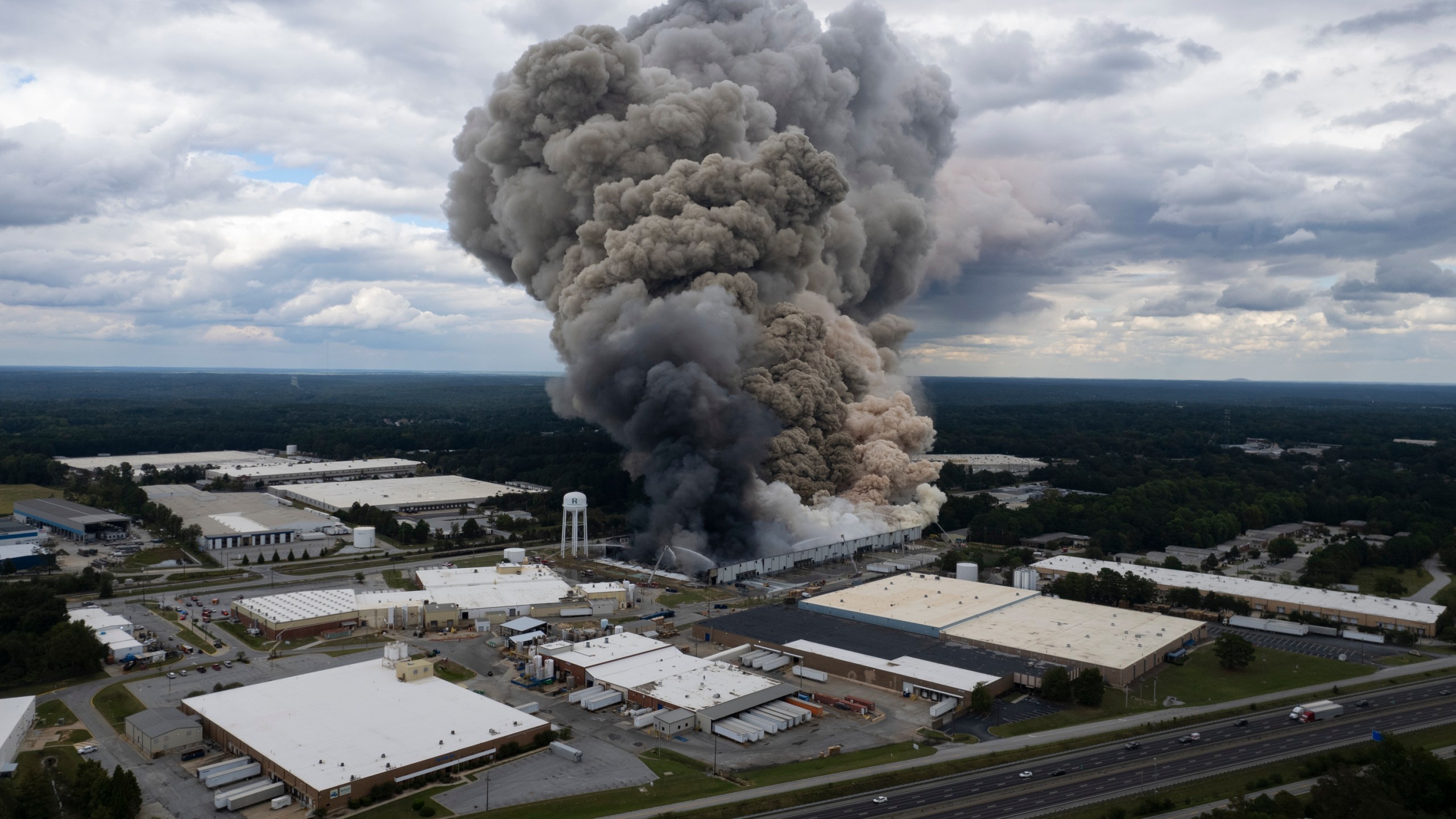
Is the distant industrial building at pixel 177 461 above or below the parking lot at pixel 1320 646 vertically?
above

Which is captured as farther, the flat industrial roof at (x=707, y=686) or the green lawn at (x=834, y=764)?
the flat industrial roof at (x=707, y=686)

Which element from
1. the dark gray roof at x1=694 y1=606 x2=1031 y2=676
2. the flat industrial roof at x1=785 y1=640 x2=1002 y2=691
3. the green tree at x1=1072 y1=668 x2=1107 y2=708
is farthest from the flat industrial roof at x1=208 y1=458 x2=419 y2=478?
the green tree at x1=1072 y1=668 x2=1107 y2=708

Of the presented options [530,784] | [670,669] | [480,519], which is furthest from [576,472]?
[530,784]

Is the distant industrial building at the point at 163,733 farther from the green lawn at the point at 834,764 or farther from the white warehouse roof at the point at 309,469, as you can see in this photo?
the white warehouse roof at the point at 309,469

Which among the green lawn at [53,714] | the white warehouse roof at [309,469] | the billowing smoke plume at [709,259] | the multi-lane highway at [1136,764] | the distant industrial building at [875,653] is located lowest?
the multi-lane highway at [1136,764]

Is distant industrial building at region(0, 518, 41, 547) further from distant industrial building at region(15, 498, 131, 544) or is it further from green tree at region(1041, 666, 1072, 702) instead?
green tree at region(1041, 666, 1072, 702)

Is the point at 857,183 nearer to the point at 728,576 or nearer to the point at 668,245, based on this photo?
the point at 668,245

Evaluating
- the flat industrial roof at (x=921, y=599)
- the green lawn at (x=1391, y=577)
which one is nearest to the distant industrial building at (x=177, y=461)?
the flat industrial roof at (x=921, y=599)

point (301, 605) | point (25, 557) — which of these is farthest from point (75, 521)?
point (301, 605)
